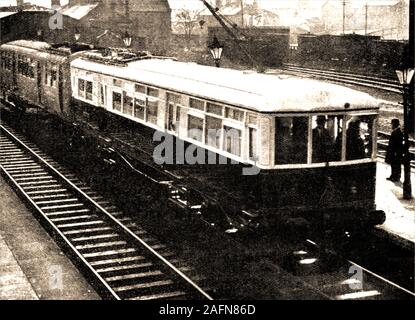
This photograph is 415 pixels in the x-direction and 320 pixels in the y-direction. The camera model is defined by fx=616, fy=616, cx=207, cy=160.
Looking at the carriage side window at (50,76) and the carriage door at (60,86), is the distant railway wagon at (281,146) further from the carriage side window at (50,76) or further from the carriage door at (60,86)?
the carriage side window at (50,76)

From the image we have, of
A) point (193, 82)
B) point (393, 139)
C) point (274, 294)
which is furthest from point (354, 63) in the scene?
point (274, 294)

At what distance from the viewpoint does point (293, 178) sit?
9578 mm

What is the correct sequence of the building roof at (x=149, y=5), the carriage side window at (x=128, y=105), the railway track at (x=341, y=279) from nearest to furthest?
the railway track at (x=341, y=279) < the carriage side window at (x=128, y=105) < the building roof at (x=149, y=5)

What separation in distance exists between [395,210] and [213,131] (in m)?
4.18

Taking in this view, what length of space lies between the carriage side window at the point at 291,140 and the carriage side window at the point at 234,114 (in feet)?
2.32

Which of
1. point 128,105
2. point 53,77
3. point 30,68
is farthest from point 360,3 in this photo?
point 128,105

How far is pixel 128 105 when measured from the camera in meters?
14.2

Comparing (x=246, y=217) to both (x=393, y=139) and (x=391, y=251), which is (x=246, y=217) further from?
(x=393, y=139)

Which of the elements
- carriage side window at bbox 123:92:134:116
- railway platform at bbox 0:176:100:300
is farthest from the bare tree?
railway platform at bbox 0:176:100:300

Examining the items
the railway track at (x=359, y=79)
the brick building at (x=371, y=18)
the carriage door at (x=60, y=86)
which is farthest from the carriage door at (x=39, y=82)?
the brick building at (x=371, y=18)

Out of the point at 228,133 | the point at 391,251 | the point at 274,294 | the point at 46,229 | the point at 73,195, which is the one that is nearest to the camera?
the point at 274,294

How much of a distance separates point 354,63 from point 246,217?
89.4 ft

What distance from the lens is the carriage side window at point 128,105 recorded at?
46.0 ft

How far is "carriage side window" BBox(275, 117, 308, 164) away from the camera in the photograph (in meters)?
9.43
